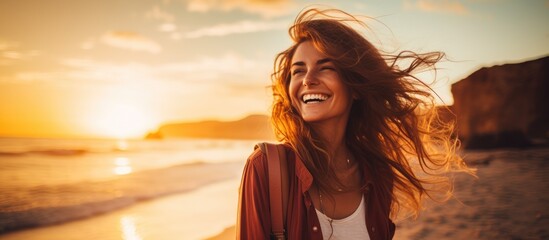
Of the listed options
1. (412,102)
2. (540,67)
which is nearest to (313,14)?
(412,102)

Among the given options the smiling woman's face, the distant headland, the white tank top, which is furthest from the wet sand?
the distant headland

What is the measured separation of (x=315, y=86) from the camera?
259 cm

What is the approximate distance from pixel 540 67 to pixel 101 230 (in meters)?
19.9

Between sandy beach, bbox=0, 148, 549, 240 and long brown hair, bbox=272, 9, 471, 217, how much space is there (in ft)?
9.49

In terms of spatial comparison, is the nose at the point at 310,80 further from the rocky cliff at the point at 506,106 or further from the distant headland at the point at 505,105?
the rocky cliff at the point at 506,106

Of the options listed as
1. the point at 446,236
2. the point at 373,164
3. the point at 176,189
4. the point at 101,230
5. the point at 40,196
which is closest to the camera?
the point at 373,164

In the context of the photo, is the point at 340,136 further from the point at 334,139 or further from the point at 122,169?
the point at 122,169

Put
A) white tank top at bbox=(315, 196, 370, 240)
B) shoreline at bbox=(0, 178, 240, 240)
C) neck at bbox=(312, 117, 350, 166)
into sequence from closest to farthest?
white tank top at bbox=(315, 196, 370, 240), neck at bbox=(312, 117, 350, 166), shoreline at bbox=(0, 178, 240, 240)

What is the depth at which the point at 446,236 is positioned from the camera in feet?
18.0

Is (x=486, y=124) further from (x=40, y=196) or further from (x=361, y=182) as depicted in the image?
(x=40, y=196)

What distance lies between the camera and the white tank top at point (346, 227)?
2331 mm

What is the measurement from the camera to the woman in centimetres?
217

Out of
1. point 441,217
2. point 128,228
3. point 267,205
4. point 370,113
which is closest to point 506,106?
point 441,217

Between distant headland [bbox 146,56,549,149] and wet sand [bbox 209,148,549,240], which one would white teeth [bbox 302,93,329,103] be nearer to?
wet sand [bbox 209,148,549,240]
